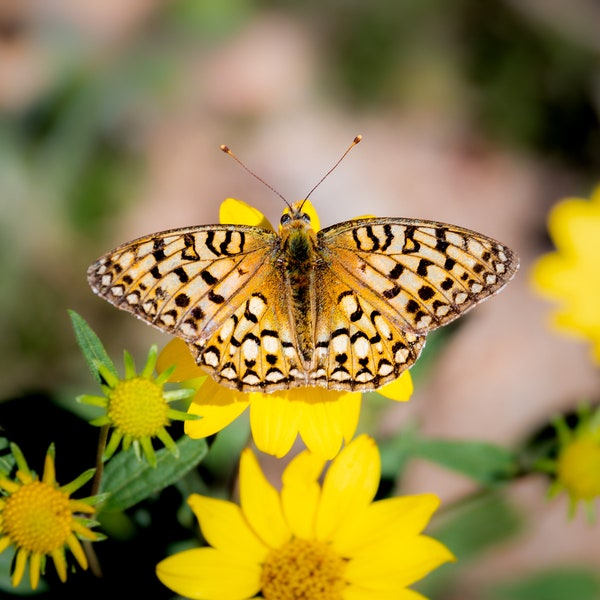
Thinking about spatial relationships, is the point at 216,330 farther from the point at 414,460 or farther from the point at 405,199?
the point at 405,199

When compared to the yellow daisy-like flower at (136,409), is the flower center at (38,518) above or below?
below

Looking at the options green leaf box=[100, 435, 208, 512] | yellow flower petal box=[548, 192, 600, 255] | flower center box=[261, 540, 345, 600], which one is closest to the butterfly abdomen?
green leaf box=[100, 435, 208, 512]

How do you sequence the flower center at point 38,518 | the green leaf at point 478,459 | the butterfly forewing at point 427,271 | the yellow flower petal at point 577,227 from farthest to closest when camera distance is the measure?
the yellow flower petal at point 577,227, the green leaf at point 478,459, the butterfly forewing at point 427,271, the flower center at point 38,518

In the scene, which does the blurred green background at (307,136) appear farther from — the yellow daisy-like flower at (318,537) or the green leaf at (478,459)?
the yellow daisy-like flower at (318,537)

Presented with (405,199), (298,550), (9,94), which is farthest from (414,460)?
(9,94)

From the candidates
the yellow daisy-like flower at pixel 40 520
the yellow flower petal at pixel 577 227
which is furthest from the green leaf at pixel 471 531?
the yellow daisy-like flower at pixel 40 520
